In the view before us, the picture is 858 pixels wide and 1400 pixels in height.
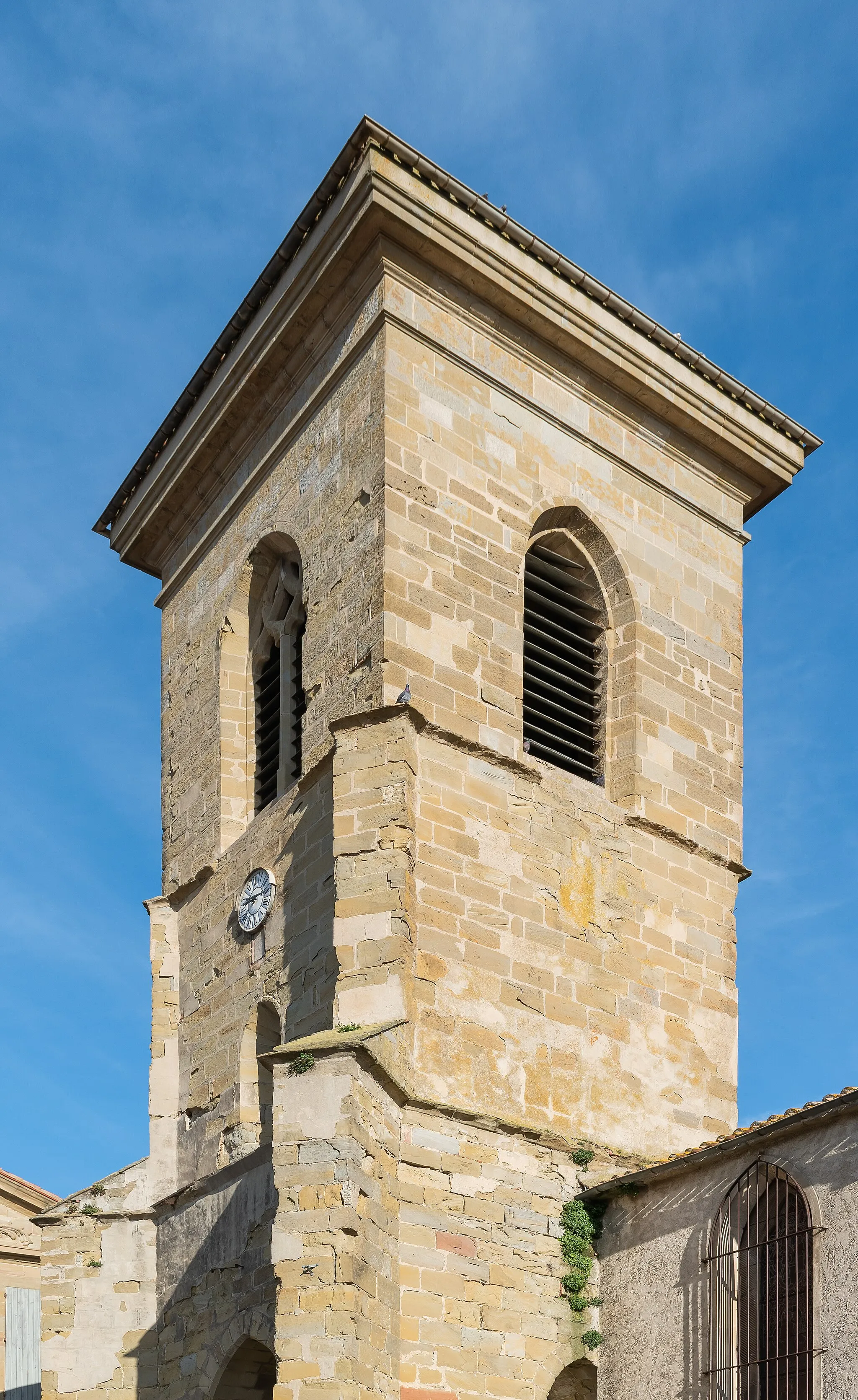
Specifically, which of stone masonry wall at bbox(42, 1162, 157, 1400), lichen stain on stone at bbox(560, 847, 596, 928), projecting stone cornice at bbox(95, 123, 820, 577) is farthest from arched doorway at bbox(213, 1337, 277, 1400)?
projecting stone cornice at bbox(95, 123, 820, 577)

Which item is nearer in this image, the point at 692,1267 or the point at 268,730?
the point at 692,1267

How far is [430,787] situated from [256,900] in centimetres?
209

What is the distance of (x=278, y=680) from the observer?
A: 16844 mm

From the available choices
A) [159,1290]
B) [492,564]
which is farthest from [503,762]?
[159,1290]

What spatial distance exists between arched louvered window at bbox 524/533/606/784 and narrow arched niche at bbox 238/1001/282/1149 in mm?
2840

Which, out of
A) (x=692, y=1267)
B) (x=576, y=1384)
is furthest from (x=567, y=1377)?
(x=692, y=1267)

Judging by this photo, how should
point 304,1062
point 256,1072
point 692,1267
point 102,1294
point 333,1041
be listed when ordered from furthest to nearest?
point 102,1294
point 256,1072
point 692,1267
point 333,1041
point 304,1062

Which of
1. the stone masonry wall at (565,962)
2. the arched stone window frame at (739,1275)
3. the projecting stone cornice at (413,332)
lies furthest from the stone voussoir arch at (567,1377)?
the projecting stone cornice at (413,332)

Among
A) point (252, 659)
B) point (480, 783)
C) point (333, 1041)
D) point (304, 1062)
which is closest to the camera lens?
point (304, 1062)

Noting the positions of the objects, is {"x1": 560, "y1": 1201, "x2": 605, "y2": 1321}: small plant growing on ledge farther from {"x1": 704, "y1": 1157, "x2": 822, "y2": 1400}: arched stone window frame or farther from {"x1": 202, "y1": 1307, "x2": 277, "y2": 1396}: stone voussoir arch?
{"x1": 202, "y1": 1307, "x2": 277, "y2": 1396}: stone voussoir arch

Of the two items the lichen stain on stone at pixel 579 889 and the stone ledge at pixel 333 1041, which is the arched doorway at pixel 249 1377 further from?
the lichen stain on stone at pixel 579 889

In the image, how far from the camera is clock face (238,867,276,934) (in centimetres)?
1527

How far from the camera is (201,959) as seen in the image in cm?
1627

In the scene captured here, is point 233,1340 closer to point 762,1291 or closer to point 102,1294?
point 102,1294
